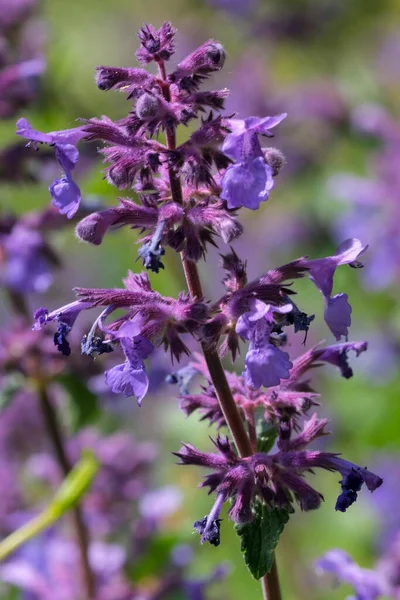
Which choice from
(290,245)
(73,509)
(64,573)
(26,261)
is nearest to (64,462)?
(73,509)

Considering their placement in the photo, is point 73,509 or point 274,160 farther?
point 73,509

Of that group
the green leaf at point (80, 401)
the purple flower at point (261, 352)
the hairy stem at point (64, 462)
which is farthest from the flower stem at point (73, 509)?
the purple flower at point (261, 352)

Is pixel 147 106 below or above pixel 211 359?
above

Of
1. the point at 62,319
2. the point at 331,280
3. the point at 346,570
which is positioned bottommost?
the point at 346,570

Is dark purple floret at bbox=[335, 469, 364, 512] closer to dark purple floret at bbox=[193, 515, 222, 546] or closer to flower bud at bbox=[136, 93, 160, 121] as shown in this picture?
dark purple floret at bbox=[193, 515, 222, 546]

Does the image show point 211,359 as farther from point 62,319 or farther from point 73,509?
point 73,509

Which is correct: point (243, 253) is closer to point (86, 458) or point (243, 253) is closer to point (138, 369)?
point (86, 458)

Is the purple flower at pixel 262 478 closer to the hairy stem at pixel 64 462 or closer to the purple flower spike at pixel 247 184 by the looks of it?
the purple flower spike at pixel 247 184

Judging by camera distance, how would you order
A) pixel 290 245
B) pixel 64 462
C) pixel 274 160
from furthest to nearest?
pixel 290 245 < pixel 64 462 < pixel 274 160
